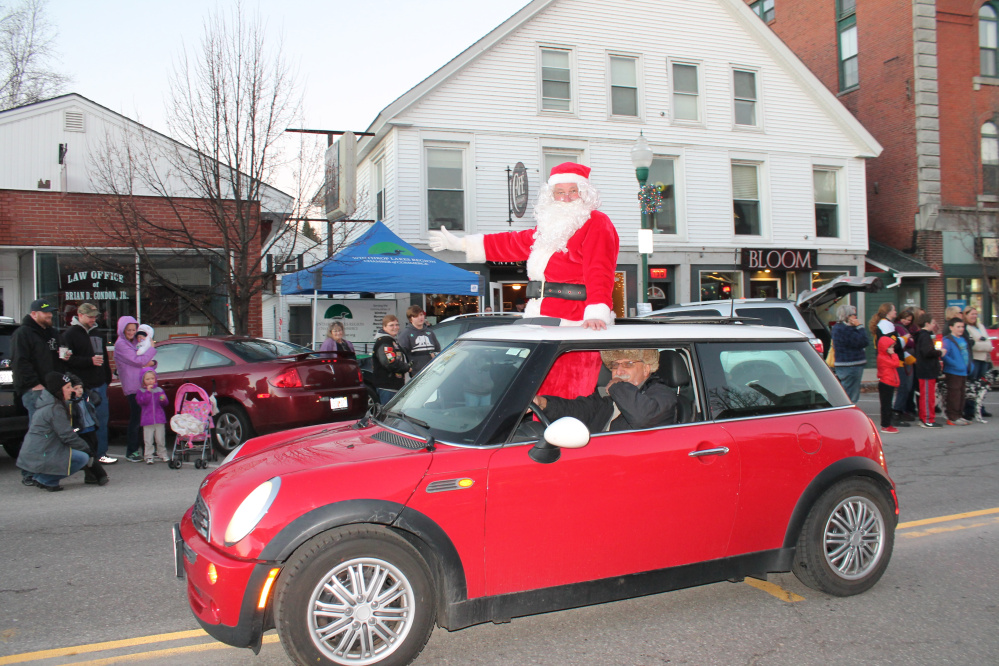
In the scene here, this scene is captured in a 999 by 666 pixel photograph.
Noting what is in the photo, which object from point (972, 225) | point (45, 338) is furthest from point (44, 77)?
point (972, 225)

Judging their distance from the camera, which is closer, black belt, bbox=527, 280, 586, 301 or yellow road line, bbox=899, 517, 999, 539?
black belt, bbox=527, 280, 586, 301

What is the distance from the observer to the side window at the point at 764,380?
3869 millimetres

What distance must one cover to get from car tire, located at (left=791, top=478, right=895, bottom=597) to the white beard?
2.30 meters

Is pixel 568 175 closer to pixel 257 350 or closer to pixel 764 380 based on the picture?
pixel 764 380

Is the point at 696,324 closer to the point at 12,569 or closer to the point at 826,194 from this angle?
the point at 12,569

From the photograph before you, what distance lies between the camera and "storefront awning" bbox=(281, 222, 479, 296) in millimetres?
12094

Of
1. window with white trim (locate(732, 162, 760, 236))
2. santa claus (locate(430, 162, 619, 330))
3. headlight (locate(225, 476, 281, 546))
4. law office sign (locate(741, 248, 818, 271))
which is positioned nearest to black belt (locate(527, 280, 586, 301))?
santa claus (locate(430, 162, 619, 330))

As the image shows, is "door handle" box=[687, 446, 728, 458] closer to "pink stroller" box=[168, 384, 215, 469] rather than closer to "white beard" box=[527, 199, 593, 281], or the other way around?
"white beard" box=[527, 199, 593, 281]

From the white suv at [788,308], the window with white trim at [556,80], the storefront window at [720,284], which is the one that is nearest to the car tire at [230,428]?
the white suv at [788,308]

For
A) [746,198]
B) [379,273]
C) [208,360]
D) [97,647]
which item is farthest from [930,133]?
[97,647]

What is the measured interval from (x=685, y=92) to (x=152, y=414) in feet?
53.4

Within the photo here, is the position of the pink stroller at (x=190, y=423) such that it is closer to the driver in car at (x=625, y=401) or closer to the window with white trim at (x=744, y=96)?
the driver in car at (x=625, y=401)

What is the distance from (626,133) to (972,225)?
11.9m

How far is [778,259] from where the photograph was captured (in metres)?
20.0
